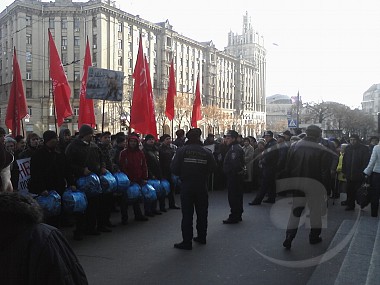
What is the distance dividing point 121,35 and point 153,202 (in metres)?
58.5

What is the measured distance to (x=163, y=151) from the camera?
10.5 m

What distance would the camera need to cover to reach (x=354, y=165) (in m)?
10.1

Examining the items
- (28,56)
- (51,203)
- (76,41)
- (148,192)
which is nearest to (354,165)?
(148,192)

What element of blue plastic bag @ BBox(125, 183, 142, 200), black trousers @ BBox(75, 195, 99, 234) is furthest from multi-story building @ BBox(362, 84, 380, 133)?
black trousers @ BBox(75, 195, 99, 234)

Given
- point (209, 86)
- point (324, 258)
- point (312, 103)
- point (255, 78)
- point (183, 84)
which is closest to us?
→ point (324, 258)

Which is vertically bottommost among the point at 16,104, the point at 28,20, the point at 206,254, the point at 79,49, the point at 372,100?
the point at 206,254

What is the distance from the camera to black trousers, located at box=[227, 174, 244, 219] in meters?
8.64

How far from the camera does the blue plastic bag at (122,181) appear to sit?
8.00 metres

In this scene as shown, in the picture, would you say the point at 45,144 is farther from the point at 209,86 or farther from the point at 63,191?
the point at 209,86

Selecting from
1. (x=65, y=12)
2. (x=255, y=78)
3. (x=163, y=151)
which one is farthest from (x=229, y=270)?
(x=255, y=78)

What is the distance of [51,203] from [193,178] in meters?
2.35

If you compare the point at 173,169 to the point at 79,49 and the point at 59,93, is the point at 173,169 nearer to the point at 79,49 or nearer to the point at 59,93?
the point at 59,93

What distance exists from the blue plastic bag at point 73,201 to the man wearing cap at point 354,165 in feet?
21.9

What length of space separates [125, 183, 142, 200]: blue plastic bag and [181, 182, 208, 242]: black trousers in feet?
5.83
